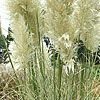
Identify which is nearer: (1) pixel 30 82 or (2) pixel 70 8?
(2) pixel 70 8

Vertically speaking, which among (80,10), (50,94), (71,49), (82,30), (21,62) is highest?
(80,10)

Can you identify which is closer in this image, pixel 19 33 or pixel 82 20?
pixel 82 20

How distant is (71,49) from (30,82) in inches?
33.6

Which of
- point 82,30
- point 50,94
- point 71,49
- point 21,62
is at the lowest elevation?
point 50,94

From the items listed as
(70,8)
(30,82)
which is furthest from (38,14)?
(30,82)

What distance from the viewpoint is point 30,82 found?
7.30 ft

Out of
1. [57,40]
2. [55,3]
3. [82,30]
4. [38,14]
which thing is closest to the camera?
[55,3]

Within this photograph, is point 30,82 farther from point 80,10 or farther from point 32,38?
point 80,10

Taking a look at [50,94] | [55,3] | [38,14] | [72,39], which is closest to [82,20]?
[72,39]

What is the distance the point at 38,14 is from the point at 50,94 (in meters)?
0.91

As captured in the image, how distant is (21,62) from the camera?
1910 millimetres

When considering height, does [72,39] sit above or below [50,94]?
above

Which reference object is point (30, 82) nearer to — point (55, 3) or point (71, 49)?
point (71, 49)

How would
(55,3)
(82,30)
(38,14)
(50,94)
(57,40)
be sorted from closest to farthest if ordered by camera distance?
1. (55,3)
2. (57,40)
3. (82,30)
4. (38,14)
5. (50,94)
